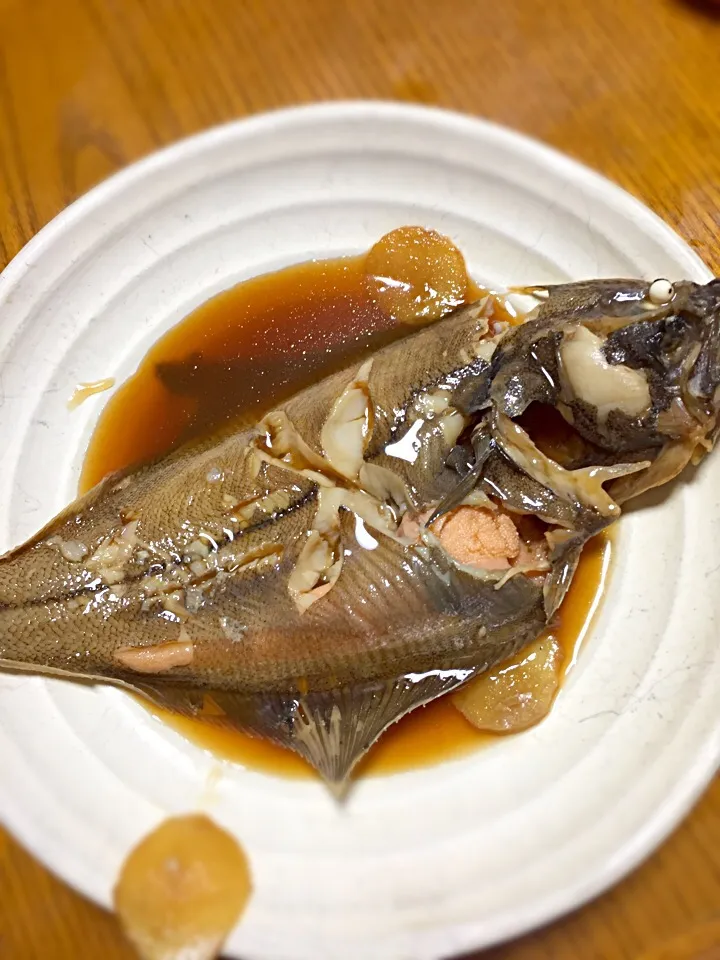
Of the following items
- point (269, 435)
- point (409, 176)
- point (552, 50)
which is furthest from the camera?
point (552, 50)

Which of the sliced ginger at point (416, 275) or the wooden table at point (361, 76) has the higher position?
the wooden table at point (361, 76)

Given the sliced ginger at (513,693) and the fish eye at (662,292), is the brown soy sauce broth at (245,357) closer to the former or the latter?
the sliced ginger at (513,693)

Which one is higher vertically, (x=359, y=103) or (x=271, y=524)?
(x=359, y=103)

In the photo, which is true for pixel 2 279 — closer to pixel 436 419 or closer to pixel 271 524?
pixel 271 524

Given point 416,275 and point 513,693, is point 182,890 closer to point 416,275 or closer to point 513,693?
point 513,693

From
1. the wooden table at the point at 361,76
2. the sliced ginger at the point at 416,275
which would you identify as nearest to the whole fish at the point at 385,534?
the sliced ginger at the point at 416,275

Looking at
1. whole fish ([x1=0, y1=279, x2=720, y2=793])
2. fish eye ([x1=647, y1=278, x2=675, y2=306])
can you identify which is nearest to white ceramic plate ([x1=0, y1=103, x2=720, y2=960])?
whole fish ([x1=0, y1=279, x2=720, y2=793])

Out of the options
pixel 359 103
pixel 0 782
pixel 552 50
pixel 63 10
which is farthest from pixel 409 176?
pixel 0 782

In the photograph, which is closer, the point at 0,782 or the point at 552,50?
the point at 0,782
